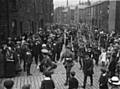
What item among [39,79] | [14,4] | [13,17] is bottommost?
[39,79]

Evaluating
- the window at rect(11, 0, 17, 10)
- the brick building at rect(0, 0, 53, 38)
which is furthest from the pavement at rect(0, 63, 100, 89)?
the window at rect(11, 0, 17, 10)

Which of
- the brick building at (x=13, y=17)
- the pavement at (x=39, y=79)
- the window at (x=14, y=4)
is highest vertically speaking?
the window at (x=14, y=4)

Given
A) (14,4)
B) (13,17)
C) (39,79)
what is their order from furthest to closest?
1. (13,17)
2. (14,4)
3. (39,79)

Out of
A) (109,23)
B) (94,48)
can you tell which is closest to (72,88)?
(94,48)

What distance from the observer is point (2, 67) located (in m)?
13.9

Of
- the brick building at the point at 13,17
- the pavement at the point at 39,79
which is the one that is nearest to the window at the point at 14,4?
the brick building at the point at 13,17

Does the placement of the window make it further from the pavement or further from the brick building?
the pavement

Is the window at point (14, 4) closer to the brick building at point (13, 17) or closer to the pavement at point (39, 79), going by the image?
the brick building at point (13, 17)

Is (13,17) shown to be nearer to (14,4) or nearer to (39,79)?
(14,4)

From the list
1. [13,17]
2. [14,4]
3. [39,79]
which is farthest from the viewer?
[13,17]

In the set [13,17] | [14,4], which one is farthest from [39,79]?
[14,4]

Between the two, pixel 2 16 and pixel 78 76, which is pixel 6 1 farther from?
pixel 78 76

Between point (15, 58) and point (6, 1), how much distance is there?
9043mm

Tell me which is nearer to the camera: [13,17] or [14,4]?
[14,4]
